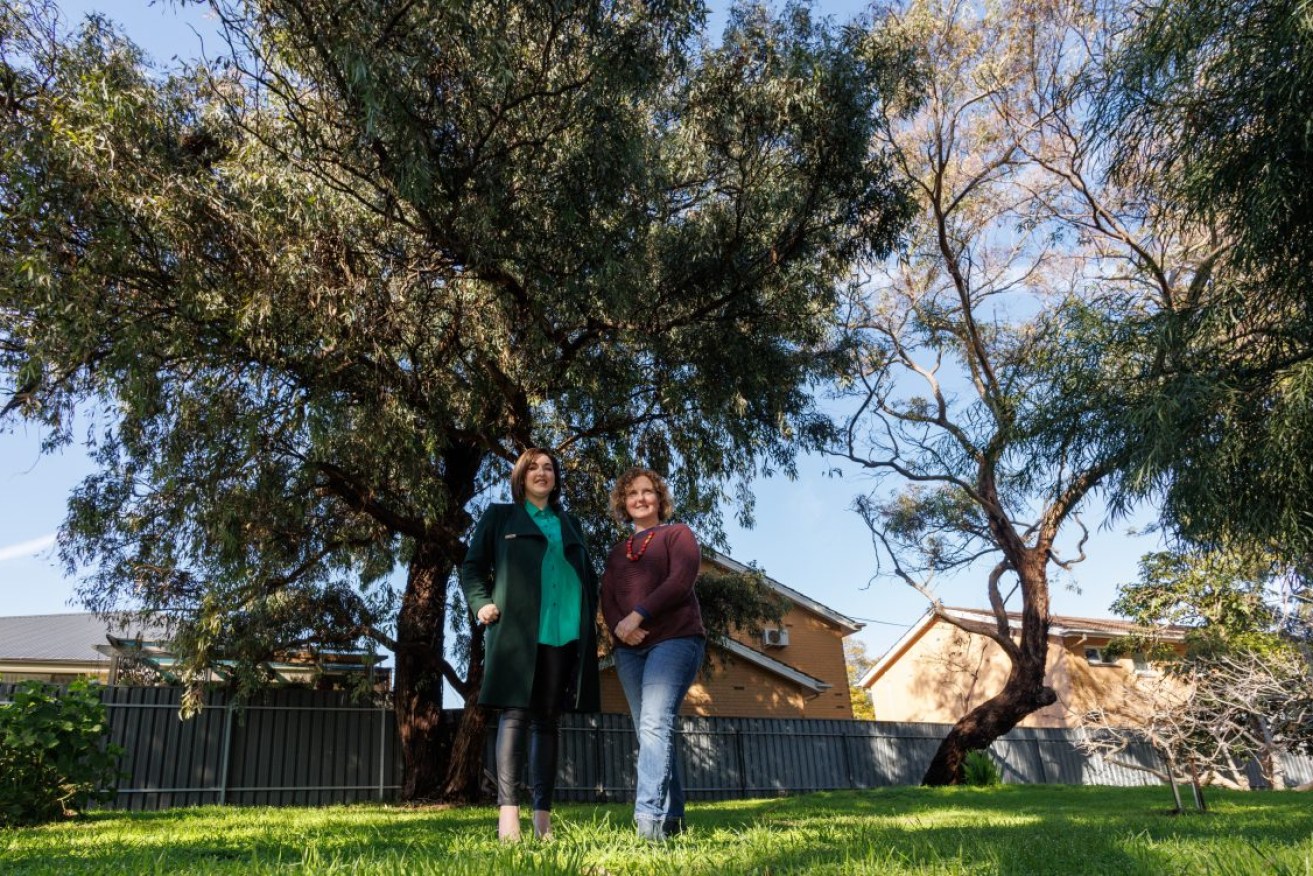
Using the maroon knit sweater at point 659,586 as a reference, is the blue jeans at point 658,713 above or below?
below

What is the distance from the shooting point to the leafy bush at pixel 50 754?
6.51 meters

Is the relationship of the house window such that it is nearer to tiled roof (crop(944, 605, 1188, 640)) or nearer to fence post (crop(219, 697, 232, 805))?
tiled roof (crop(944, 605, 1188, 640))

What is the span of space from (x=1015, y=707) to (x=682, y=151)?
9.56 m

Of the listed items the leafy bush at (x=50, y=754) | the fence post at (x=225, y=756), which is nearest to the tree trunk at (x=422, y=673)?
the fence post at (x=225, y=756)

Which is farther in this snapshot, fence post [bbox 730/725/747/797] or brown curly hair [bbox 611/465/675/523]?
fence post [bbox 730/725/747/797]

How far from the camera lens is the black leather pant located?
3.42 meters

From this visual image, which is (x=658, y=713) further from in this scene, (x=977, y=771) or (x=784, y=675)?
(x=784, y=675)

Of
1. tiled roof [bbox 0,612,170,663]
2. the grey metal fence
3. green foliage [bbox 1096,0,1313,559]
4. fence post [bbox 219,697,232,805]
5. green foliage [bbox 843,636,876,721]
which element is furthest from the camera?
green foliage [bbox 843,636,876,721]

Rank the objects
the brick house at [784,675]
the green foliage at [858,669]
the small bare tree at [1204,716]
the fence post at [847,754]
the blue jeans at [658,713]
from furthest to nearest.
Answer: the green foliage at [858,669] < the brick house at [784,675] < the fence post at [847,754] < the small bare tree at [1204,716] < the blue jeans at [658,713]

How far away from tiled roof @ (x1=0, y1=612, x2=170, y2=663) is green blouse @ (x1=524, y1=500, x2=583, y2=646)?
1590 centimetres

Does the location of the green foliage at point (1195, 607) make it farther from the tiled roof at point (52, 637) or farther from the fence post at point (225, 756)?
the tiled roof at point (52, 637)

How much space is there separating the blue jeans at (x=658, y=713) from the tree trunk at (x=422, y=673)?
310 inches

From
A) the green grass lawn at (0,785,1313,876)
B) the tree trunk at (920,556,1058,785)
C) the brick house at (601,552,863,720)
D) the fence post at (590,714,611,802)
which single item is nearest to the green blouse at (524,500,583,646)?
the green grass lawn at (0,785,1313,876)

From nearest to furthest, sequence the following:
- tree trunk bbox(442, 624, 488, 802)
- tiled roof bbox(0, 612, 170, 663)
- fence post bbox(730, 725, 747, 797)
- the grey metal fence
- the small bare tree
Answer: the small bare tree → tree trunk bbox(442, 624, 488, 802) → the grey metal fence → fence post bbox(730, 725, 747, 797) → tiled roof bbox(0, 612, 170, 663)
